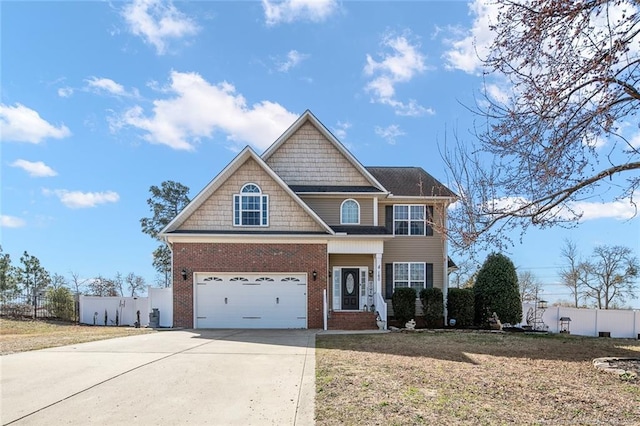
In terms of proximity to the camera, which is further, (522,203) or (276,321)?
(276,321)

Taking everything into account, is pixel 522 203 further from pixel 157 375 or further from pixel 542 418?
pixel 157 375

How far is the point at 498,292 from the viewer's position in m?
18.1

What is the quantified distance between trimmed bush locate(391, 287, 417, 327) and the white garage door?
12.8 feet

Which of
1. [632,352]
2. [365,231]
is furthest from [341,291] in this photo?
[632,352]

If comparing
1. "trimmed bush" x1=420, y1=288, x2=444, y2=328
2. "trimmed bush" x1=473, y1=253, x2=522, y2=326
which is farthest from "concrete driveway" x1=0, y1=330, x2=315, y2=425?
"trimmed bush" x1=473, y1=253, x2=522, y2=326

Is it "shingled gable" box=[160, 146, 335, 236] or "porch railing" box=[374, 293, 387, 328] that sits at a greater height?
"shingled gable" box=[160, 146, 335, 236]

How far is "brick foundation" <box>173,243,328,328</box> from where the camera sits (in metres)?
16.8

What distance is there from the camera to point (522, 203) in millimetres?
8445

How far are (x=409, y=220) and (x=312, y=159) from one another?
5.35 metres

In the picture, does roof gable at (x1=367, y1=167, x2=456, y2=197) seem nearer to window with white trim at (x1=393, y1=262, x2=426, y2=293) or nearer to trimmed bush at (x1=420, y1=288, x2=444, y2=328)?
window with white trim at (x1=393, y1=262, x2=426, y2=293)

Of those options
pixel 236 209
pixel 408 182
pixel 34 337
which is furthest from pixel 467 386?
pixel 408 182

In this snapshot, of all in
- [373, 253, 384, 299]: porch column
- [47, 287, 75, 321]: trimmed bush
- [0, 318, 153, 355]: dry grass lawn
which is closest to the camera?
[0, 318, 153, 355]: dry grass lawn

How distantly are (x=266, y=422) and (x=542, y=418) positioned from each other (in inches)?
138

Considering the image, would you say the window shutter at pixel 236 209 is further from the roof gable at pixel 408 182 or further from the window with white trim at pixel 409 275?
the window with white trim at pixel 409 275
